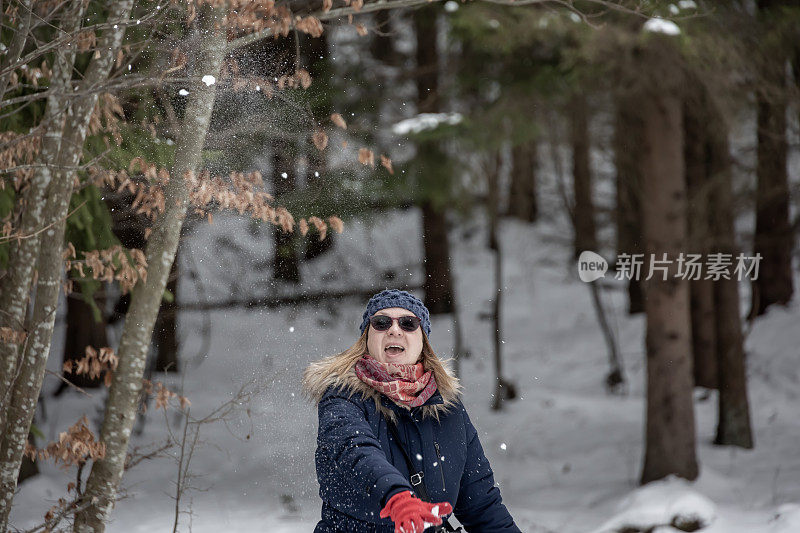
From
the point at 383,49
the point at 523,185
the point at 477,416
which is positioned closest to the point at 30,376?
the point at 477,416

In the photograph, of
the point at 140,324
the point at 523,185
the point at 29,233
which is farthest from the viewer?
the point at 523,185

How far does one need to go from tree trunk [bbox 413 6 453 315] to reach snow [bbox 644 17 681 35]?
165 inches

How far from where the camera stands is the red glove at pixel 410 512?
2.33 meters

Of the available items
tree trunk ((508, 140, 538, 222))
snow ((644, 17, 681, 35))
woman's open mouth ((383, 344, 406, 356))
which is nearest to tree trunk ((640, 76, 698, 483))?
snow ((644, 17, 681, 35))

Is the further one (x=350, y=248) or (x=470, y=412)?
(x=350, y=248)

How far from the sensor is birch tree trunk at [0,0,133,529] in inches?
171

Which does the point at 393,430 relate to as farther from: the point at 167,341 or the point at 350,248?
the point at 350,248

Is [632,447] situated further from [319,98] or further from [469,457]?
[469,457]

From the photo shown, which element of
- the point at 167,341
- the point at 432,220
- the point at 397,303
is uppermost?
the point at 432,220

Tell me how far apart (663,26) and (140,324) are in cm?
592

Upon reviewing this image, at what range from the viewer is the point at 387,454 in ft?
8.97

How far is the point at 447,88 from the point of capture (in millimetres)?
11359

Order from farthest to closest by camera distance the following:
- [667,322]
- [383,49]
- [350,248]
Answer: [383,49] < [350,248] < [667,322]

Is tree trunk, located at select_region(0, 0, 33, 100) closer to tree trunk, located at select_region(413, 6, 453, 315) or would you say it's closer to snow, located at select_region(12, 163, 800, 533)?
snow, located at select_region(12, 163, 800, 533)
